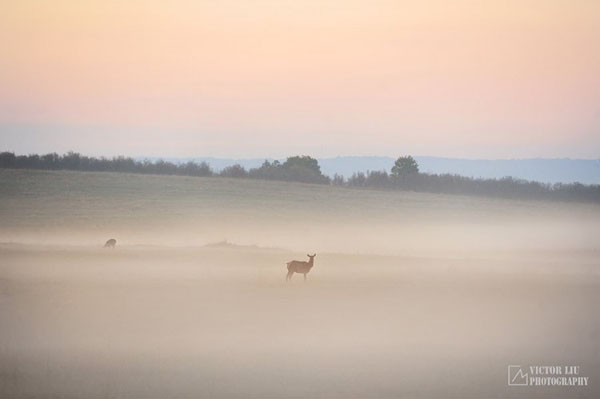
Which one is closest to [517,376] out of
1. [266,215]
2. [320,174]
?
[320,174]

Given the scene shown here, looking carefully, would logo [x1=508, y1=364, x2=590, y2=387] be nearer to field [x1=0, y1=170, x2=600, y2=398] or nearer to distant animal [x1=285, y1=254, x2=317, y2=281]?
field [x1=0, y1=170, x2=600, y2=398]

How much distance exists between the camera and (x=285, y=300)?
12.2 meters

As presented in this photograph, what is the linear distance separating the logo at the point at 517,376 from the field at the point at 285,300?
13cm

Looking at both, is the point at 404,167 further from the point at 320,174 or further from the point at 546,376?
the point at 546,376

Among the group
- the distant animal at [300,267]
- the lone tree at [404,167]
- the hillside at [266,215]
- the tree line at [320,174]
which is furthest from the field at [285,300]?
the lone tree at [404,167]

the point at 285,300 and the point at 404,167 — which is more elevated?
the point at 404,167

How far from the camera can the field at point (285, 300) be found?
965 cm

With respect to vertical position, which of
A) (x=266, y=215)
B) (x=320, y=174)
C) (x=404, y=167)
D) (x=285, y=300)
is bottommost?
(x=285, y=300)

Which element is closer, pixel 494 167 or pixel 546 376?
pixel 546 376

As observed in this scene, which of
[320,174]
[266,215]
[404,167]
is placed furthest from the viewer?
[266,215]

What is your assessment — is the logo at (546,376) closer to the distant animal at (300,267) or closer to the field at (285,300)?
the field at (285,300)

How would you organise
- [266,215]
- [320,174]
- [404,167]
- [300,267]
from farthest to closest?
1. [266,215]
2. [320,174]
3. [404,167]
4. [300,267]

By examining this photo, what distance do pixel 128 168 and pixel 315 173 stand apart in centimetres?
449

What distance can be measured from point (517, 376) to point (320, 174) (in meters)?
12.5
